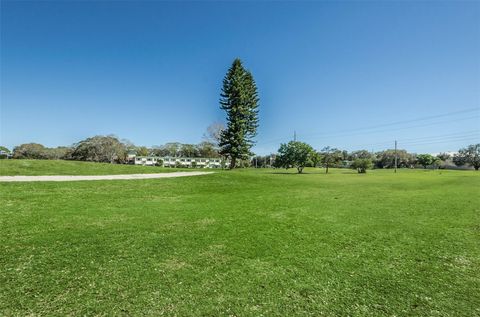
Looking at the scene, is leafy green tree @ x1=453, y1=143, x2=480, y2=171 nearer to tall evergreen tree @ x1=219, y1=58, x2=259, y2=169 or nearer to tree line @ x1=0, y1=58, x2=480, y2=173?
tree line @ x1=0, y1=58, x2=480, y2=173

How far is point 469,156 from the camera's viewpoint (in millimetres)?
91188

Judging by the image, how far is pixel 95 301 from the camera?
338 cm

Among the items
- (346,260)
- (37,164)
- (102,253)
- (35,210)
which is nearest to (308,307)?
(346,260)

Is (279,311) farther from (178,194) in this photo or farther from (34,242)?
(178,194)

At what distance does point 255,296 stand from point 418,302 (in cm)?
231

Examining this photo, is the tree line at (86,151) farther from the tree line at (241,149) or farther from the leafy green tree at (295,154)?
the leafy green tree at (295,154)

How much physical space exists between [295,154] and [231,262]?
47.6 meters

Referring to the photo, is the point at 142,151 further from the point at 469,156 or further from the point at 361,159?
the point at 469,156

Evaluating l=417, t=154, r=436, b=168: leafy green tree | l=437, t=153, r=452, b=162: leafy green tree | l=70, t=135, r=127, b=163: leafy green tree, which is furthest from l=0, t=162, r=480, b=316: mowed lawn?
l=437, t=153, r=452, b=162: leafy green tree

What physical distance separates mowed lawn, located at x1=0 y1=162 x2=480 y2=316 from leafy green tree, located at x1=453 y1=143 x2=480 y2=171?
104 meters

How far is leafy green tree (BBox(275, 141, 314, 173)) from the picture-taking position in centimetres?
4991

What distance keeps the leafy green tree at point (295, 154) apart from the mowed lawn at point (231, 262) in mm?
40982

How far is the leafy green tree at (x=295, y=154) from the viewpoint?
164 ft

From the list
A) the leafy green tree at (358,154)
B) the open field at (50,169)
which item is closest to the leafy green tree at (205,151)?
the leafy green tree at (358,154)
